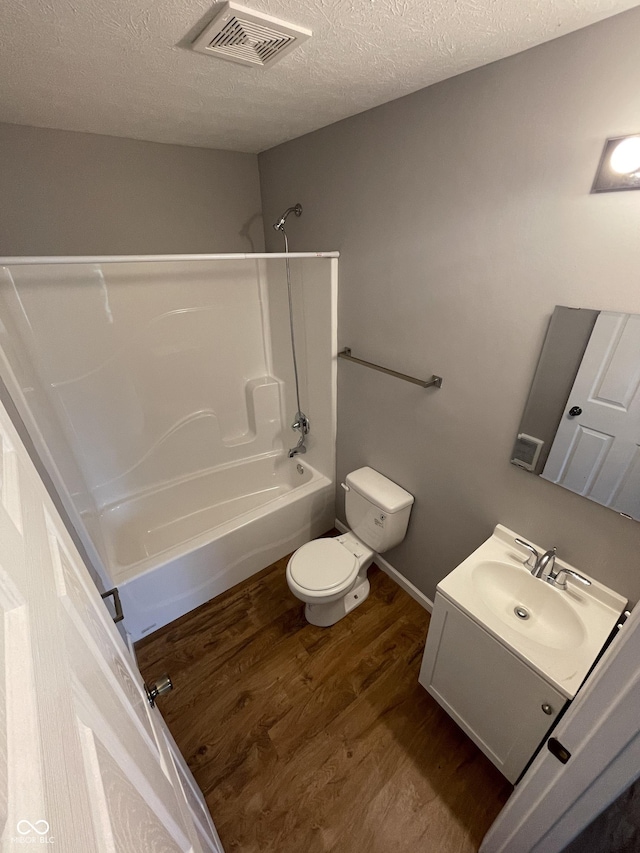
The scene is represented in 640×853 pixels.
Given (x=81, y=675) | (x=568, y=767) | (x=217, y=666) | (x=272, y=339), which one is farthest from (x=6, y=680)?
(x=272, y=339)

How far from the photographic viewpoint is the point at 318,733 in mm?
1522

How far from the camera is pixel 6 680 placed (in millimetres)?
260

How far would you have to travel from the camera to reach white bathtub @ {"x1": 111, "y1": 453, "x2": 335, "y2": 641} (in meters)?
1.83

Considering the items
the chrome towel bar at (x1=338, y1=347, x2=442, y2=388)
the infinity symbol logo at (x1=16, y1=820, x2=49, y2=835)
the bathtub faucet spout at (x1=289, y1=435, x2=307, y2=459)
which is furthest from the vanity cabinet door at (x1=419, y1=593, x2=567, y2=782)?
the bathtub faucet spout at (x1=289, y1=435, x2=307, y2=459)

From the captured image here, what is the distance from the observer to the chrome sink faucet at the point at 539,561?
1.30 m

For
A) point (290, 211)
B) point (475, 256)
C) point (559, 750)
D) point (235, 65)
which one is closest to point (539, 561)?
point (559, 750)

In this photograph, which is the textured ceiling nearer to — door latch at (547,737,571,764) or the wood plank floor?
door latch at (547,737,571,764)

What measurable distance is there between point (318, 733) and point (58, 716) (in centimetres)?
158

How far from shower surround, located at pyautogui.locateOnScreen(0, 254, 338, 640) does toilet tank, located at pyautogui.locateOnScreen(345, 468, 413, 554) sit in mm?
355

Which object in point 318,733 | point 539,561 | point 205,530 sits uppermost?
point 539,561

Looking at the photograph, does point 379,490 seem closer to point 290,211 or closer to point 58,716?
point 290,211

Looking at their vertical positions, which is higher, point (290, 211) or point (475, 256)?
point (290, 211)

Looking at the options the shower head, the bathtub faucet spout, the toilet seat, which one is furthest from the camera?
the bathtub faucet spout

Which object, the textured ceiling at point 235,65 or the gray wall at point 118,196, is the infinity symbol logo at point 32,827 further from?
the gray wall at point 118,196
